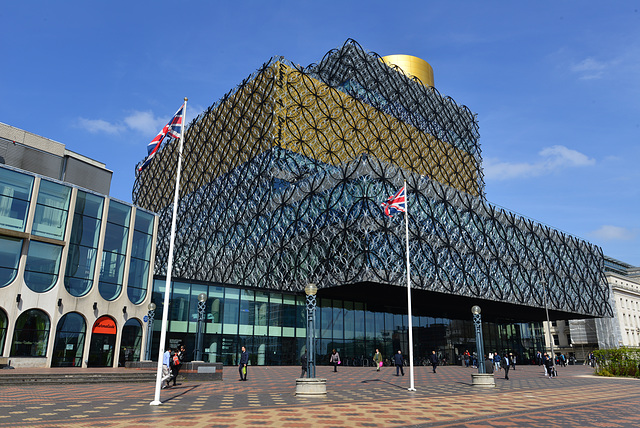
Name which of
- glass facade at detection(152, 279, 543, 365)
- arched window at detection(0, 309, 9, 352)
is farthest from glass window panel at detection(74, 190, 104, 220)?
glass facade at detection(152, 279, 543, 365)

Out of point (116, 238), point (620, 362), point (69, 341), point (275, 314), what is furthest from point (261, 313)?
point (620, 362)

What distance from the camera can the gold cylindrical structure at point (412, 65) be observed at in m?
96.7

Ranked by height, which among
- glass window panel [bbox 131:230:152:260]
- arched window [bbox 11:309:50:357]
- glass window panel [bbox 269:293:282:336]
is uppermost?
glass window panel [bbox 131:230:152:260]

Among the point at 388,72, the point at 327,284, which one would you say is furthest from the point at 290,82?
the point at 327,284

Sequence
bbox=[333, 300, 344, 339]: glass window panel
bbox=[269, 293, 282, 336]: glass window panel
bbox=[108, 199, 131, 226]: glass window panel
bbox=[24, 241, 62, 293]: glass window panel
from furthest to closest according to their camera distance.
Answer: bbox=[333, 300, 344, 339]: glass window panel, bbox=[269, 293, 282, 336]: glass window panel, bbox=[108, 199, 131, 226]: glass window panel, bbox=[24, 241, 62, 293]: glass window panel

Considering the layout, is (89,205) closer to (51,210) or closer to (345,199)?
(51,210)

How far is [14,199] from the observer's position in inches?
1268

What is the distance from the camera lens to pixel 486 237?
57.9 metres

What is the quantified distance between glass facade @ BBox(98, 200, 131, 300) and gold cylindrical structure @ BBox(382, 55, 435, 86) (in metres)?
72.8

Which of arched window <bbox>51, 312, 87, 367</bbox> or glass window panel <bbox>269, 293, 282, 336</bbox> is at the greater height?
glass window panel <bbox>269, 293, 282, 336</bbox>

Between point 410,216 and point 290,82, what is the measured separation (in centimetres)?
2617

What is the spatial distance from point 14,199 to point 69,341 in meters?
10.7

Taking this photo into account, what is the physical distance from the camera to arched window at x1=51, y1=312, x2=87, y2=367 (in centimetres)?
3247

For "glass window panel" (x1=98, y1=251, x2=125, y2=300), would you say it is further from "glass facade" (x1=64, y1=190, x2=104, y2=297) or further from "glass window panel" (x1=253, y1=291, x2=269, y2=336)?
"glass window panel" (x1=253, y1=291, x2=269, y2=336)
